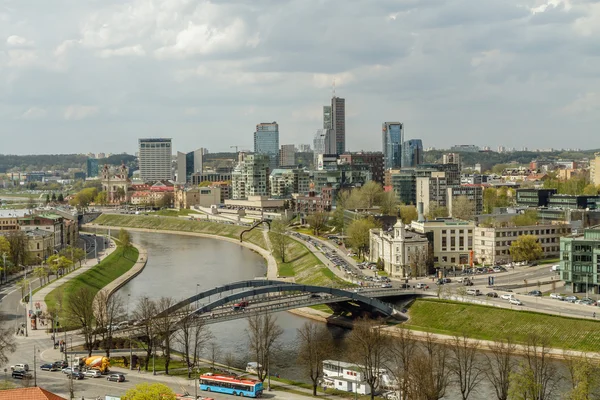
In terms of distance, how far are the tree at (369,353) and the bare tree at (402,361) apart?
0.47 meters

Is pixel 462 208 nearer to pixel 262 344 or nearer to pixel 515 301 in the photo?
pixel 515 301

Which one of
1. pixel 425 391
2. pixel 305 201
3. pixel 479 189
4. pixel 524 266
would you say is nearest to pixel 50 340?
pixel 425 391

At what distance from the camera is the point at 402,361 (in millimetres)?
38500

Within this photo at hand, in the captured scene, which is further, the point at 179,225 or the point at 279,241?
the point at 179,225

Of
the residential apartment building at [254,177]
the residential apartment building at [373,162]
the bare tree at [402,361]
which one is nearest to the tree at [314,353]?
the bare tree at [402,361]

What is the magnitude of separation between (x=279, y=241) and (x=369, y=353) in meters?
49.1

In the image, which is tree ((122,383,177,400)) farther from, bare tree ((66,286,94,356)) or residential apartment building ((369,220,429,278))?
residential apartment building ((369,220,429,278))

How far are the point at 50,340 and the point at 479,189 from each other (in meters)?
67.0

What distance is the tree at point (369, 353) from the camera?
36.1m

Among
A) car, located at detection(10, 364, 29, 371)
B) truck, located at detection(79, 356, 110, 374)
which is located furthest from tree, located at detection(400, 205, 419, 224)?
car, located at detection(10, 364, 29, 371)

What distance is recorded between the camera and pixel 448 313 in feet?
162

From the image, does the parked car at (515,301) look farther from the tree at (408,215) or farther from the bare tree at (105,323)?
the tree at (408,215)

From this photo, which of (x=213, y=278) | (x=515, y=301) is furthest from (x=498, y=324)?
(x=213, y=278)

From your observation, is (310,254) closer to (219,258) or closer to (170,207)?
(219,258)
